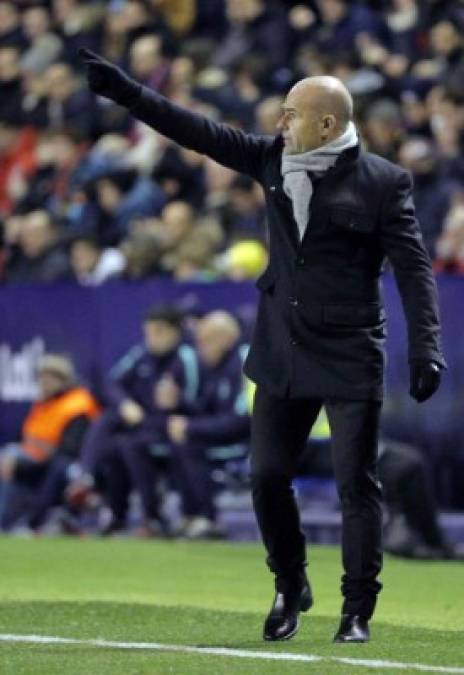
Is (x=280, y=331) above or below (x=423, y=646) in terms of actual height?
above

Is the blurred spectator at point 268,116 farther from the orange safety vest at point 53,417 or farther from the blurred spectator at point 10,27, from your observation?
the blurred spectator at point 10,27

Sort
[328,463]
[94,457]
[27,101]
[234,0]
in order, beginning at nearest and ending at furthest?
[328,463] → [94,457] → [234,0] → [27,101]

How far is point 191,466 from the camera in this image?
46.9ft

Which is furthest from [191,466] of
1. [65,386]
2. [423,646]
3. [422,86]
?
[423,646]

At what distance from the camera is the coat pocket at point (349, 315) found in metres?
7.62

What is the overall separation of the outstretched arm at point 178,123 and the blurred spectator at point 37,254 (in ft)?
31.6

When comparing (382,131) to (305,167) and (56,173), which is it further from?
(305,167)

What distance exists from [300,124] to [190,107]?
11406 mm

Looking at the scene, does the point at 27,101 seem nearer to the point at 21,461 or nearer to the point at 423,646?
the point at 21,461

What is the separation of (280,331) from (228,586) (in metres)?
3.70

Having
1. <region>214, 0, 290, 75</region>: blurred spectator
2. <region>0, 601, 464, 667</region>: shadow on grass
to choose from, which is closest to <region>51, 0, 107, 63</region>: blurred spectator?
<region>214, 0, 290, 75</region>: blurred spectator

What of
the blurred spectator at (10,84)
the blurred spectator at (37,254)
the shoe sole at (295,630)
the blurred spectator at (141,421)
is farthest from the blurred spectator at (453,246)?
the blurred spectator at (10,84)

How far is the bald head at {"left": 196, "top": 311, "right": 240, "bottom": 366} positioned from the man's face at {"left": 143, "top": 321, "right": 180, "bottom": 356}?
0.17 meters

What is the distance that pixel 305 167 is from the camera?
25.1ft
